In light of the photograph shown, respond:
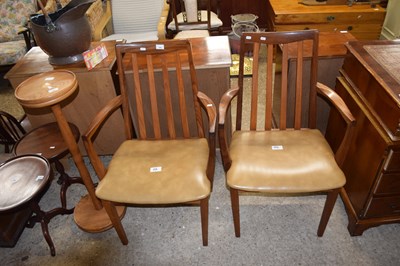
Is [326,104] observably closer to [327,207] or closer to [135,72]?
[327,207]

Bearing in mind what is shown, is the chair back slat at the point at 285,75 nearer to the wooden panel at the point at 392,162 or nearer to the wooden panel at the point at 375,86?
the wooden panel at the point at 375,86

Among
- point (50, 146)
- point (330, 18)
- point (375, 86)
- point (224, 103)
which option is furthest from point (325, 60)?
point (50, 146)

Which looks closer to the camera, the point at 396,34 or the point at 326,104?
the point at 326,104

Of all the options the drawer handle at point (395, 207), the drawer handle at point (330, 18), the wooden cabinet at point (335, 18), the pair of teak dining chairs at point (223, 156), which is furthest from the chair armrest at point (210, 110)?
the drawer handle at point (330, 18)

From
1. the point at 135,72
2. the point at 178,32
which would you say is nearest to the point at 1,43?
the point at 178,32

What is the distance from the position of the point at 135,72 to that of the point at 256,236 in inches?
44.4

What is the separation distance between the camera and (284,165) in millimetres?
1403

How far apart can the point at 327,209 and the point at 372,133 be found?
1.43ft

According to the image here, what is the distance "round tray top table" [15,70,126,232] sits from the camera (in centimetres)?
136

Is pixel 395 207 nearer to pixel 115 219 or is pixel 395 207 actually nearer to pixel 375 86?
pixel 375 86

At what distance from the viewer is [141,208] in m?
1.91

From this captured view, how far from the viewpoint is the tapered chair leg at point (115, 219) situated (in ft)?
4.84

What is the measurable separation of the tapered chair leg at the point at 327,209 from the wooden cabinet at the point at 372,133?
6.5 inches

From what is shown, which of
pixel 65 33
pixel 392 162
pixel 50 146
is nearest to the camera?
pixel 392 162
